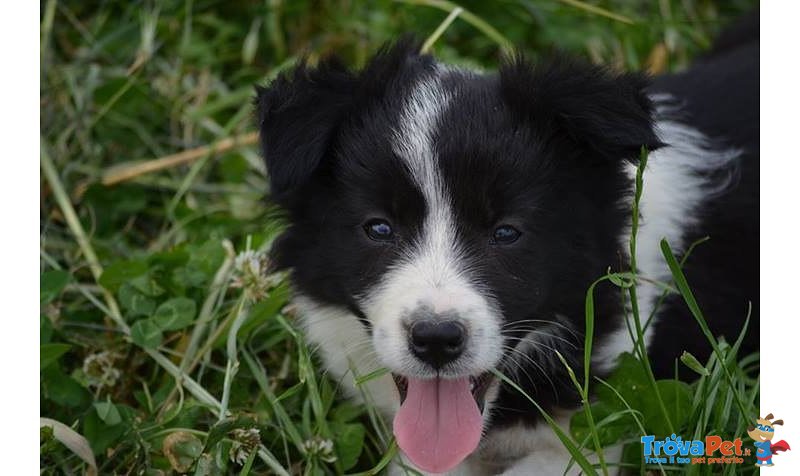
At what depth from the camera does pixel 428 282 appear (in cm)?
273

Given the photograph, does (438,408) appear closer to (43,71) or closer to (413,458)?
(413,458)

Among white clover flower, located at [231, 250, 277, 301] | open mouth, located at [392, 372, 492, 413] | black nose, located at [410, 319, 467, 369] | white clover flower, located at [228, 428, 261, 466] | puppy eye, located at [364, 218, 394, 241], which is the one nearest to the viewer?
black nose, located at [410, 319, 467, 369]

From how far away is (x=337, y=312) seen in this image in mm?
3135

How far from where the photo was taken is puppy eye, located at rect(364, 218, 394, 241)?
288cm

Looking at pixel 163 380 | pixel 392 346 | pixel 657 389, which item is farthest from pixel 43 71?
pixel 657 389

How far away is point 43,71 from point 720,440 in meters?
3.30

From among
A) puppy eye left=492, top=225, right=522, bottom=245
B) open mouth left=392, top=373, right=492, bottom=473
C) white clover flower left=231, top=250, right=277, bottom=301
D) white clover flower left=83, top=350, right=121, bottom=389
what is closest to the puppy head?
puppy eye left=492, top=225, right=522, bottom=245

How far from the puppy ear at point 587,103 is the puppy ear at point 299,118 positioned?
46cm

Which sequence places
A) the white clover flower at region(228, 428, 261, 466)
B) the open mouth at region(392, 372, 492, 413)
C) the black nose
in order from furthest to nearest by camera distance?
the white clover flower at region(228, 428, 261, 466), the open mouth at region(392, 372, 492, 413), the black nose

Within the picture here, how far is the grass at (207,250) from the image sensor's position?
10.5ft

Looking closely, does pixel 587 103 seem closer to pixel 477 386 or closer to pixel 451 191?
pixel 451 191

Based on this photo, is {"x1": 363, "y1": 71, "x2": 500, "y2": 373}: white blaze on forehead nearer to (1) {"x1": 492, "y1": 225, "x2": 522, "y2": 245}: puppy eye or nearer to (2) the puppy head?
(2) the puppy head

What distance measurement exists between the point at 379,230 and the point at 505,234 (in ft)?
1.05
